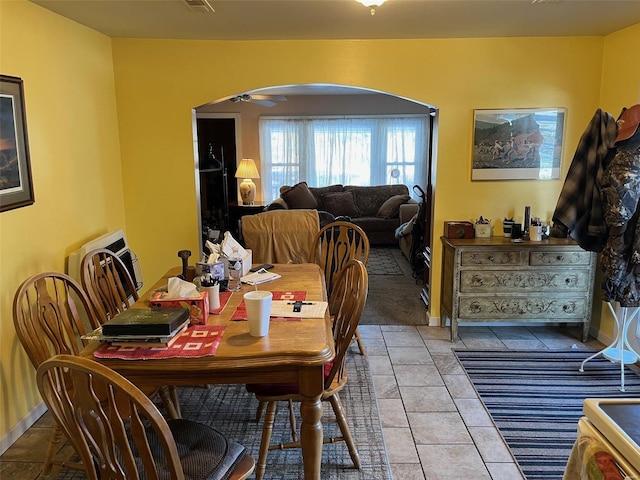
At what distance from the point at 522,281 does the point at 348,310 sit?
1938 millimetres

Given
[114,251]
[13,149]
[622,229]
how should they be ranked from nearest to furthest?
[13,149] → [622,229] → [114,251]

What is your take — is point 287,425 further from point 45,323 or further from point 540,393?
point 540,393

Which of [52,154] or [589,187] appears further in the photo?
[589,187]

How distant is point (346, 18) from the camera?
3.05 m

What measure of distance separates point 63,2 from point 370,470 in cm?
294

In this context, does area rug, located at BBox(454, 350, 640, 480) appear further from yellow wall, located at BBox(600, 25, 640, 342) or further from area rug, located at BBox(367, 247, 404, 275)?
area rug, located at BBox(367, 247, 404, 275)

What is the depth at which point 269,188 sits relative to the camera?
8289 mm

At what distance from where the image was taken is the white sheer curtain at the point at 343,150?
8.10 m

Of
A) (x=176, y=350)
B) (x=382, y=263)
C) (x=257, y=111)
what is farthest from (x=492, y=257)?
(x=257, y=111)

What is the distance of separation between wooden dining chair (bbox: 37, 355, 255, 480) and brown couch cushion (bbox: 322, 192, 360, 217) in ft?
20.0

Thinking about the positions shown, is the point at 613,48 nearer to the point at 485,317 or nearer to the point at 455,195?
the point at 455,195

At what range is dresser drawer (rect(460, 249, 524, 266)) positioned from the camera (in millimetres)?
3539

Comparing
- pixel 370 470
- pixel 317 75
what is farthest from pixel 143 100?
pixel 370 470

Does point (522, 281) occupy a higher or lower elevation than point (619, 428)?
lower
